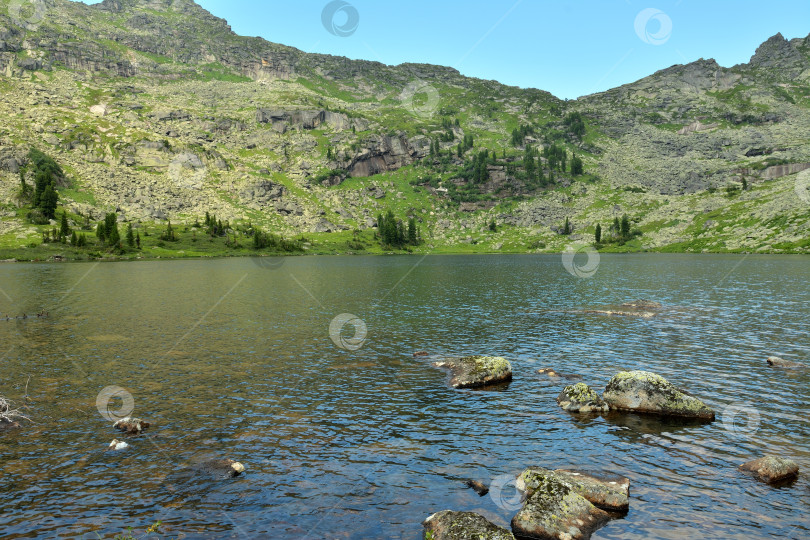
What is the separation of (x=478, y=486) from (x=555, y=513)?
3.65 meters

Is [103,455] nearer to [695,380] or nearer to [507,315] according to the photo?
[695,380]

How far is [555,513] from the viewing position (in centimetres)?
1675

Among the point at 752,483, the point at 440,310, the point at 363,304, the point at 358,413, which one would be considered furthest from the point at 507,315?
the point at 752,483

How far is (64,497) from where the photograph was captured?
1838 centimetres

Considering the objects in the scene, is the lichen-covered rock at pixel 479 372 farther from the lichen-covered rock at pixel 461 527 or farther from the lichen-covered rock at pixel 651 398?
the lichen-covered rock at pixel 461 527

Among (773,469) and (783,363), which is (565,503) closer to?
(773,469)

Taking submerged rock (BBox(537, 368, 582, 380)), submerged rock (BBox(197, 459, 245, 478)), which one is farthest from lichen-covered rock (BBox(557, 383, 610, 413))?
submerged rock (BBox(197, 459, 245, 478))

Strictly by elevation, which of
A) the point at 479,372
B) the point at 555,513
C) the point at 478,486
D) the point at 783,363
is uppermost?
the point at 783,363

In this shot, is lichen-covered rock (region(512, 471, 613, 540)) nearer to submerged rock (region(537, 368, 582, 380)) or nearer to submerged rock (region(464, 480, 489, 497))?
submerged rock (region(464, 480, 489, 497))

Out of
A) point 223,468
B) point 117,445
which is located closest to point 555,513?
point 223,468

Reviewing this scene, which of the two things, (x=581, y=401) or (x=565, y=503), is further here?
(x=581, y=401)

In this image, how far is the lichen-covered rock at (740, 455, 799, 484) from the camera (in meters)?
19.5

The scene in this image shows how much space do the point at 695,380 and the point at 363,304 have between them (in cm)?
5376

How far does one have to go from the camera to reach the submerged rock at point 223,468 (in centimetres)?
2061
